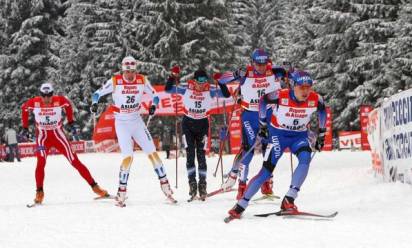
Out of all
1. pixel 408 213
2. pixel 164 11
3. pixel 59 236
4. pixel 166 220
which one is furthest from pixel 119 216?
pixel 164 11

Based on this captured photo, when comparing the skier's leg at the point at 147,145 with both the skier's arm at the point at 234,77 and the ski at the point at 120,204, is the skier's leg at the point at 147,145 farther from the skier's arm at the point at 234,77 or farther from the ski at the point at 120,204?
the skier's arm at the point at 234,77

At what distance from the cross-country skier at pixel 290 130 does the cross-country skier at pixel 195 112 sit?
109 inches

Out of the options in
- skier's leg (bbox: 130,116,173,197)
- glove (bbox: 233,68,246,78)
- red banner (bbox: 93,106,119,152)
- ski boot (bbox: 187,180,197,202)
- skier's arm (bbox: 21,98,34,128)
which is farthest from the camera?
red banner (bbox: 93,106,119,152)

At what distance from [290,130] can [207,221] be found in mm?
1517

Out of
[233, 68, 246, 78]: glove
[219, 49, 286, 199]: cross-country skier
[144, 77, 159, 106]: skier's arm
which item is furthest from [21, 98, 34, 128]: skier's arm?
[233, 68, 246, 78]: glove

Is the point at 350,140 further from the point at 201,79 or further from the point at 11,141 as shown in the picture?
the point at 201,79

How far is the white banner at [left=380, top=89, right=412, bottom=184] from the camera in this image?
10344mm

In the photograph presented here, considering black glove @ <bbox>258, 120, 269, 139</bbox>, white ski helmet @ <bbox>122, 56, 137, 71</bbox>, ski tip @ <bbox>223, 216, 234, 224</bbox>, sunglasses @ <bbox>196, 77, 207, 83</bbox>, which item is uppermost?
white ski helmet @ <bbox>122, 56, 137, 71</bbox>

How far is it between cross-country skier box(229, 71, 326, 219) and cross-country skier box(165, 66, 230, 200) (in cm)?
276

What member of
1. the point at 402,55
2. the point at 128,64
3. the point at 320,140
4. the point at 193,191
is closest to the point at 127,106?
the point at 128,64

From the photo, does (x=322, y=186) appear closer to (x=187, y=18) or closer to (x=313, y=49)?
(x=187, y=18)

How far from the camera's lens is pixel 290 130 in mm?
8359

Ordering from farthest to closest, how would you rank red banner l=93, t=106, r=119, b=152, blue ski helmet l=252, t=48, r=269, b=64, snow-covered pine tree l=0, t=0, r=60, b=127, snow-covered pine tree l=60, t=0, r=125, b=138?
snow-covered pine tree l=0, t=0, r=60, b=127 < snow-covered pine tree l=60, t=0, r=125, b=138 < red banner l=93, t=106, r=119, b=152 < blue ski helmet l=252, t=48, r=269, b=64

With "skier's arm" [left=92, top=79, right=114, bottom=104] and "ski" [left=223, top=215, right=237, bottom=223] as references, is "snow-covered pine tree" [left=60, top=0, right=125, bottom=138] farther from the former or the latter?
"ski" [left=223, top=215, right=237, bottom=223]
